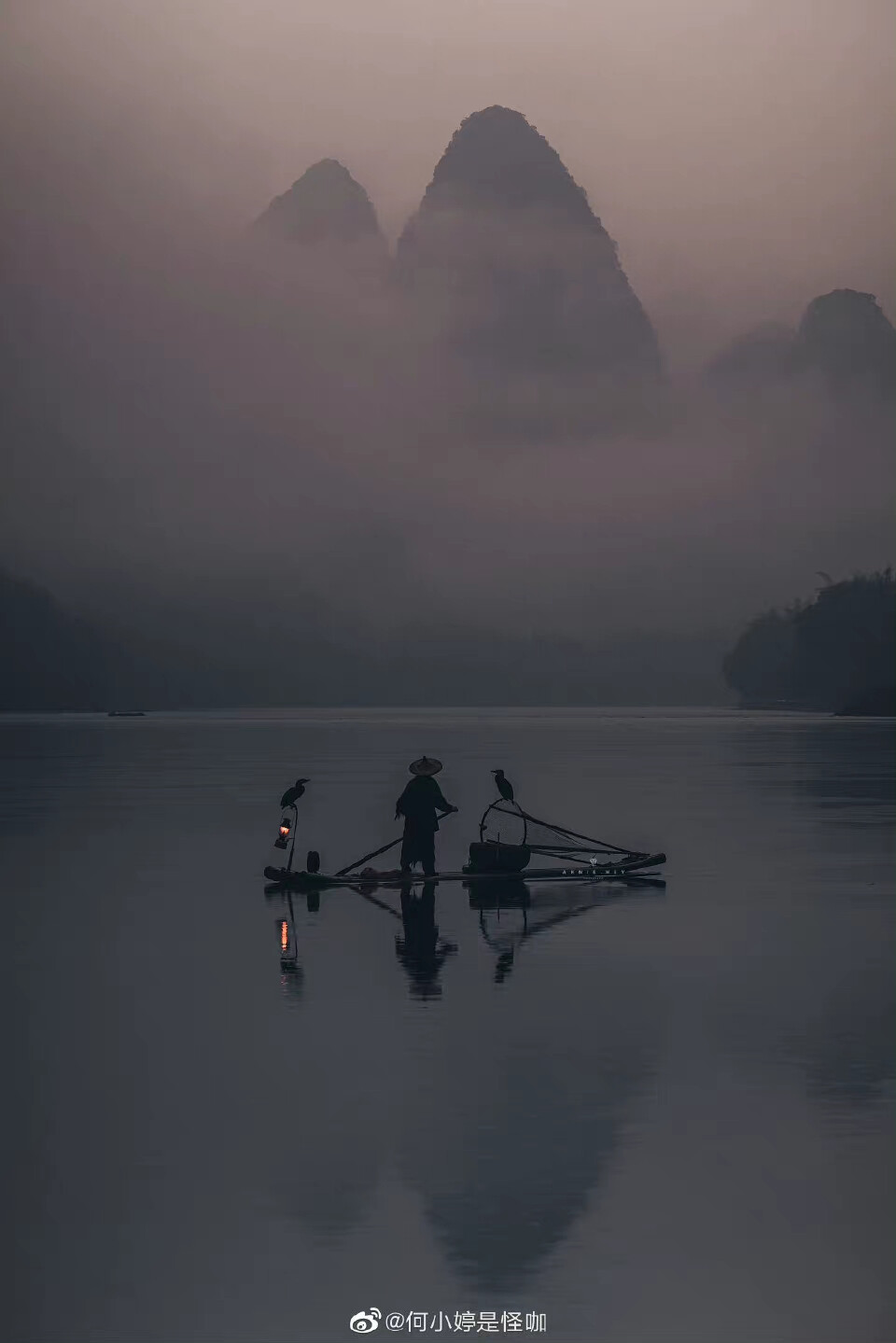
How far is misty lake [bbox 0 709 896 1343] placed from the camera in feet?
38.4

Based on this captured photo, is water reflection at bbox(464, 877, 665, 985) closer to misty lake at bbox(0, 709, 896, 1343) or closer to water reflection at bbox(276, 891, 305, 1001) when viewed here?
misty lake at bbox(0, 709, 896, 1343)

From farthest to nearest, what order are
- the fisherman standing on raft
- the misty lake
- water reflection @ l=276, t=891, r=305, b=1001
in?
the fisherman standing on raft < water reflection @ l=276, t=891, r=305, b=1001 < the misty lake

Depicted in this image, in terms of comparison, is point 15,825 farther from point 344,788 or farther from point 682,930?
point 682,930

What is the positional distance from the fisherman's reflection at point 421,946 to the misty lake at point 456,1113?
22 centimetres

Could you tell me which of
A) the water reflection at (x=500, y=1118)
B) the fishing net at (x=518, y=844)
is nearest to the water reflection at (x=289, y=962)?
the water reflection at (x=500, y=1118)

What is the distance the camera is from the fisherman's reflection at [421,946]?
2321 cm

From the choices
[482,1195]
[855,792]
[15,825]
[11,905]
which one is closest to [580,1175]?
[482,1195]

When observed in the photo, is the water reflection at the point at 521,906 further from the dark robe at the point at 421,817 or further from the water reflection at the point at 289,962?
the water reflection at the point at 289,962

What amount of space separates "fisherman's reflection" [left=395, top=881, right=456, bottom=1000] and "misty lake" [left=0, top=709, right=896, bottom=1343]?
0.22 metres

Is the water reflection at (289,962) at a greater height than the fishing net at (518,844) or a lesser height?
lesser

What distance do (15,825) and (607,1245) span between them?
41686 millimetres

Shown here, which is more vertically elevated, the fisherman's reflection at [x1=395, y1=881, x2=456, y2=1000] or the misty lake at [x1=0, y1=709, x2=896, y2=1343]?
the fisherman's reflection at [x1=395, y1=881, x2=456, y2=1000]

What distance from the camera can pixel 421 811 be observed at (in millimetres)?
32906

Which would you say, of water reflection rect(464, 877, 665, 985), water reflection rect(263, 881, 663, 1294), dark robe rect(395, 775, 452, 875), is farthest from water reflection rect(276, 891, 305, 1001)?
dark robe rect(395, 775, 452, 875)
